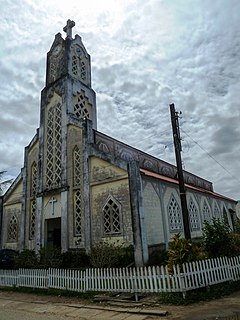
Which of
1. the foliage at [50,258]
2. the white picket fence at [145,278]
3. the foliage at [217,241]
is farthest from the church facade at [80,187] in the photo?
the foliage at [217,241]

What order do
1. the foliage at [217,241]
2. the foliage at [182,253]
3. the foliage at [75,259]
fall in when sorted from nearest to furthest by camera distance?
the foliage at [182,253], the foliage at [217,241], the foliage at [75,259]

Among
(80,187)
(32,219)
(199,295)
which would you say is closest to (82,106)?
(80,187)

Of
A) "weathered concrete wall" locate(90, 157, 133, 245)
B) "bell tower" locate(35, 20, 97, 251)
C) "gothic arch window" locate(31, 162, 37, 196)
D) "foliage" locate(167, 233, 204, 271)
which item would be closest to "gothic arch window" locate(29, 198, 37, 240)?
"gothic arch window" locate(31, 162, 37, 196)

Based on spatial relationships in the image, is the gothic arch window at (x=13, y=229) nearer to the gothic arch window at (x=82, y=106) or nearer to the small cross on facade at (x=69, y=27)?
the gothic arch window at (x=82, y=106)

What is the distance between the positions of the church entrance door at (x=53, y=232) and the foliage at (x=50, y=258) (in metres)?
2.99

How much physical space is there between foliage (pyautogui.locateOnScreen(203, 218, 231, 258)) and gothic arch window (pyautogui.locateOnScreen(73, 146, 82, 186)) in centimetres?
861

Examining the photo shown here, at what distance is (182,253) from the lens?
31.6 ft

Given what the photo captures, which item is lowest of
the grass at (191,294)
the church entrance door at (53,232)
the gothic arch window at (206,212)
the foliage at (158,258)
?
the grass at (191,294)

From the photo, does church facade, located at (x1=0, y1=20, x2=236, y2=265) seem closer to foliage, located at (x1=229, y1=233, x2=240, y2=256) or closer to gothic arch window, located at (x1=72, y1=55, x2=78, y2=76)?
gothic arch window, located at (x1=72, y1=55, x2=78, y2=76)

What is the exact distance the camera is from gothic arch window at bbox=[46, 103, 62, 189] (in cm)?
1870

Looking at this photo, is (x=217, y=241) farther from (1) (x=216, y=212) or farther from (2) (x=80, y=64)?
(2) (x=80, y=64)

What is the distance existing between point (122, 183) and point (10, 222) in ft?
38.6

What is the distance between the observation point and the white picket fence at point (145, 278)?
29.6 ft

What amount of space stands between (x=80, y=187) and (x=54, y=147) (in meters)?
4.45
